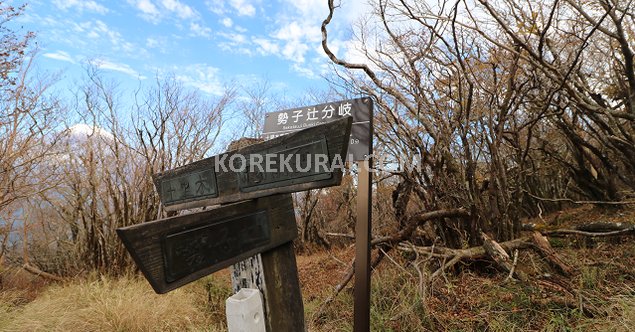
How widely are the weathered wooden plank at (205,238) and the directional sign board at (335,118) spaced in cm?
89

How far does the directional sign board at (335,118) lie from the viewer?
100 inches

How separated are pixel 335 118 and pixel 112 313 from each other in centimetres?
304

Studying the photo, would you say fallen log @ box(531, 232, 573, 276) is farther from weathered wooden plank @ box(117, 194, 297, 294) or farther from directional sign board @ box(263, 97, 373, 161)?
weathered wooden plank @ box(117, 194, 297, 294)

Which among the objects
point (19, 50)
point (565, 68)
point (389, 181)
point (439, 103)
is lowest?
point (389, 181)

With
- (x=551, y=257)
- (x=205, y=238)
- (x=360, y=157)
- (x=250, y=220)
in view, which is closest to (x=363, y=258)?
(x=360, y=157)

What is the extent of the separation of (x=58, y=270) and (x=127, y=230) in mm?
7379

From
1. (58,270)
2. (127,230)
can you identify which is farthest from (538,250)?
(58,270)

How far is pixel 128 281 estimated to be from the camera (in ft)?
16.0

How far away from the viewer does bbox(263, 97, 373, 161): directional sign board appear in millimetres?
2543

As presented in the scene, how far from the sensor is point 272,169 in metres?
1.46

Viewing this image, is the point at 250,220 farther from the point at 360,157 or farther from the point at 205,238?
the point at 360,157

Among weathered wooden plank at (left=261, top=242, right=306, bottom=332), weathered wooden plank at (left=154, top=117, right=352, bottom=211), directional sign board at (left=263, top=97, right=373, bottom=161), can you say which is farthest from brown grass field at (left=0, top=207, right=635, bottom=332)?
weathered wooden plank at (left=154, top=117, right=352, bottom=211)

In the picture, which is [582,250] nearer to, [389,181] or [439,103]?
[439,103]

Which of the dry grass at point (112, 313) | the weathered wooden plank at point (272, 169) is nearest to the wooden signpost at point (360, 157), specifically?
the weathered wooden plank at point (272, 169)
